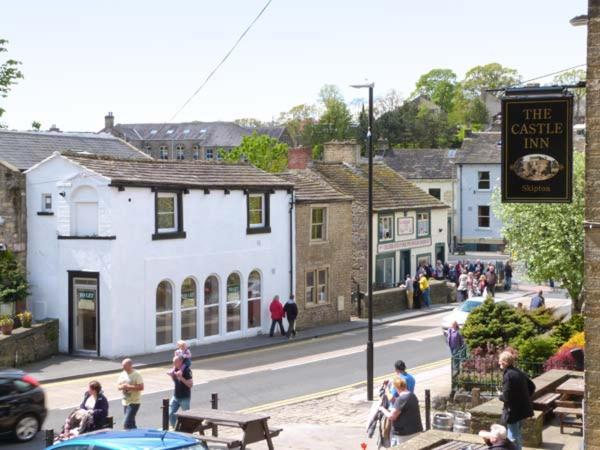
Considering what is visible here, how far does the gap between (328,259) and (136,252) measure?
35.7 ft

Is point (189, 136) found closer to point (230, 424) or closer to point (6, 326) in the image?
point (6, 326)

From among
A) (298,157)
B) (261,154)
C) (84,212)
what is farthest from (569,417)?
(261,154)

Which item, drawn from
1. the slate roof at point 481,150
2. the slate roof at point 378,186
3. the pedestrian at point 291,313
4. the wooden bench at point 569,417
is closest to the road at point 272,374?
the pedestrian at point 291,313

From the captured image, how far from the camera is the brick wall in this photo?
38125 mm

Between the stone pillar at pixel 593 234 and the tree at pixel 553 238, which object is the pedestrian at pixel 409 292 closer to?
the tree at pixel 553 238

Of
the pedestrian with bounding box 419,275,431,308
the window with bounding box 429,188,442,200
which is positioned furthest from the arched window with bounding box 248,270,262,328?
the window with bounding box 429,188,442,200

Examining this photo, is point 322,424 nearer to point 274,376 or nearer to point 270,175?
point 274,376

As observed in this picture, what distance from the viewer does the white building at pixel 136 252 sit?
99.0ft

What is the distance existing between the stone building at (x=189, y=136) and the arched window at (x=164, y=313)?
8625 centimetres

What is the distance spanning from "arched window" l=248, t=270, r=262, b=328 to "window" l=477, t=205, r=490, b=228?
133 ft

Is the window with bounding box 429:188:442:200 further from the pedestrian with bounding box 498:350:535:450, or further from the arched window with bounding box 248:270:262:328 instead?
the pedestrian with bounding box 498:350:535:450

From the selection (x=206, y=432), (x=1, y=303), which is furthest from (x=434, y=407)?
(x=1, y=303)

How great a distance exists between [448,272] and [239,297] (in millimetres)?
21138

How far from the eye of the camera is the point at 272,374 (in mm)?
28016
